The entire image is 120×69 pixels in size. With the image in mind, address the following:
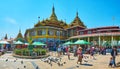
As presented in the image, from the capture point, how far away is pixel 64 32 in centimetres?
5444

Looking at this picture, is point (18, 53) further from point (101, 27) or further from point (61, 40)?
point (61, 40)

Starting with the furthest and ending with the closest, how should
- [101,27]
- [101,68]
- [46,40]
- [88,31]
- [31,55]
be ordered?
[46,40] < [88,31] < [101,27] < [31,55] < [101,68]

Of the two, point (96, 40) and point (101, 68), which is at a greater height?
point (96, 40)

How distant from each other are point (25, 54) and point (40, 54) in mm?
2142

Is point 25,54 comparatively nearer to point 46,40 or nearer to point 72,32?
point 46,40

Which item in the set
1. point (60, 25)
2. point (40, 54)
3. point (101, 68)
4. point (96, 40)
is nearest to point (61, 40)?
point (60, 25)

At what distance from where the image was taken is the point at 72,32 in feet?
172

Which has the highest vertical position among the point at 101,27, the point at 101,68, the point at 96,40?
the point at 101,27

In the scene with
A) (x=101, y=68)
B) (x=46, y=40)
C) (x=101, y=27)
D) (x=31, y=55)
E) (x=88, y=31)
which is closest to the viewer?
(x=101, y=68)

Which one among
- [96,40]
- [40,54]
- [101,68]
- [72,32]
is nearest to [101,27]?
[96,40]

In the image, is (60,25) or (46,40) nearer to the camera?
(46,40)

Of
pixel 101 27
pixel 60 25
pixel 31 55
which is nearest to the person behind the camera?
pixel 31 55

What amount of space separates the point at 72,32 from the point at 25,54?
2780 centimetres

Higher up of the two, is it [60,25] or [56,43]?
[60,25]
